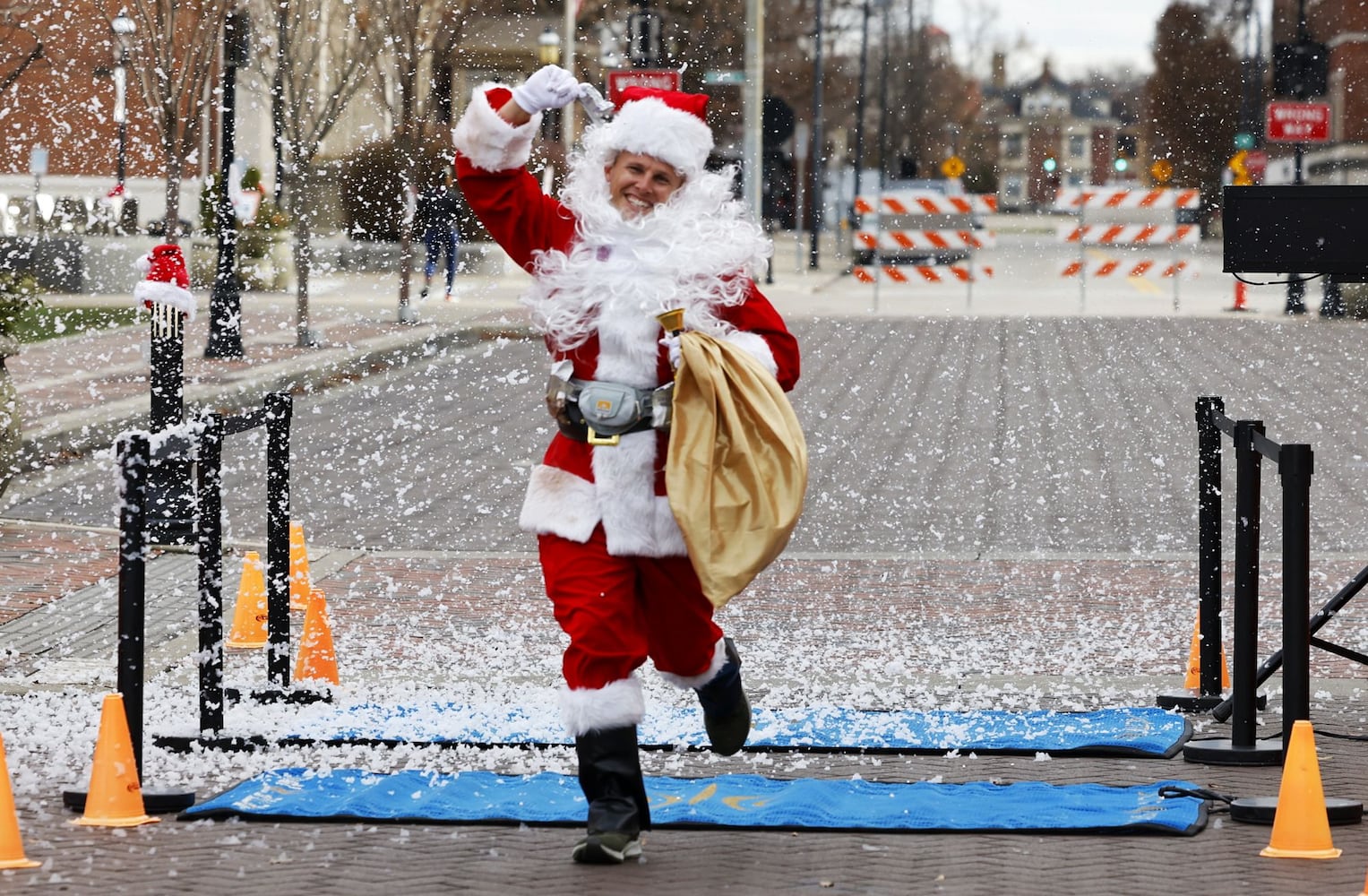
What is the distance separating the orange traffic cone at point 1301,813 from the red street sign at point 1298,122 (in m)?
15.5

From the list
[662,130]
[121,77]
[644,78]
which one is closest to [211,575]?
[662,130]

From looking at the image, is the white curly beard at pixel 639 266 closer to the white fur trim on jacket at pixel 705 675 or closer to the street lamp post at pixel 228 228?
the white fur trim on jacket at pixel 705 675

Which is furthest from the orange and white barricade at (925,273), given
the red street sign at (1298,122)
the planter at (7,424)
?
the planter at (7,424)

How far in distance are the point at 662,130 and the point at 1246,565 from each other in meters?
1.96

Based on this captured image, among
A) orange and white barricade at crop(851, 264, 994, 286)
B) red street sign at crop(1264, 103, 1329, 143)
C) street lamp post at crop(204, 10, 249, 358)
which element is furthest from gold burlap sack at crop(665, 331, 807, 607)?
orange and white barricade at crop(851, 264, 994, 286)

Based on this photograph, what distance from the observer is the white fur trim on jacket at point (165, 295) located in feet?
30.6

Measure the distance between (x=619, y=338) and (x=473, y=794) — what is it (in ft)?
4.28

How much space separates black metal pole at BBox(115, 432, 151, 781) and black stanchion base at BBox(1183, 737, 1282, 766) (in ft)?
9.51

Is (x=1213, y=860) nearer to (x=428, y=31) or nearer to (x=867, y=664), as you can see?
(x=867, y=664)

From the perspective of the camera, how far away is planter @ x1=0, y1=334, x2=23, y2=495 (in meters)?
10.3

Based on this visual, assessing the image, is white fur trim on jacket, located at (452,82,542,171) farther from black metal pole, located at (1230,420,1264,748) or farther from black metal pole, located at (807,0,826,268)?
black metal pole, located at (807,0,826,268)

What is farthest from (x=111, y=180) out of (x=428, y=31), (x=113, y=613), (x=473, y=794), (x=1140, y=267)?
(x=473, y=794)

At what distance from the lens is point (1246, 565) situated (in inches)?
221

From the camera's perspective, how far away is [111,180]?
115 feet
